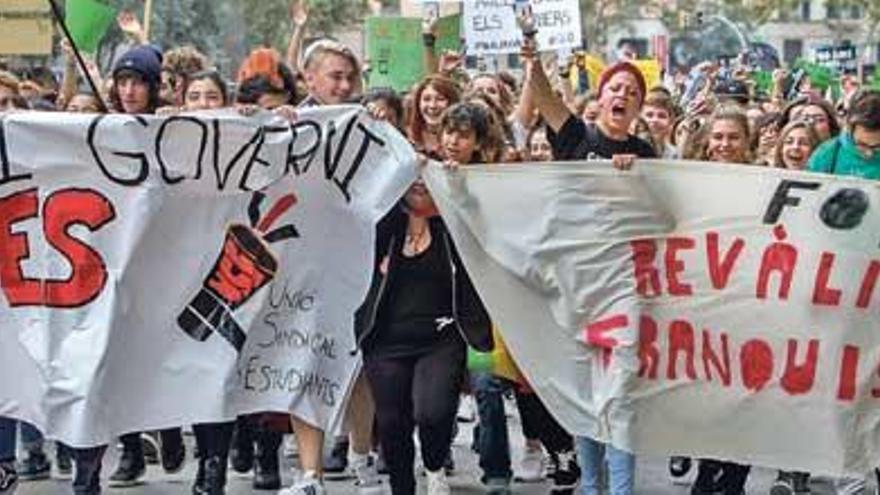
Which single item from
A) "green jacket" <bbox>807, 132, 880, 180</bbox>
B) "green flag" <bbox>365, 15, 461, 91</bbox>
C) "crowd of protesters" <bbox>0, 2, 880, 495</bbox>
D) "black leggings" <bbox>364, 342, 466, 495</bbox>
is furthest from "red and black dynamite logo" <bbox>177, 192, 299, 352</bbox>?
"green flag" <bbox>365, 15, 461, 91</bbox>

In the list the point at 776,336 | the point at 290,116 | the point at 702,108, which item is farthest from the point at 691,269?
the point at 702,108

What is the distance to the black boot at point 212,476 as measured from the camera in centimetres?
765

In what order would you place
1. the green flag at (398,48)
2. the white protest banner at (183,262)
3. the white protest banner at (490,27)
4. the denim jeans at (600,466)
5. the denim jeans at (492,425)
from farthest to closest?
the green flag at (398,48)
the white protest banner at (490,27)
the denim jeans at (492,425)
the white protest banner at (183,262)
the denim jeans at (600,466)

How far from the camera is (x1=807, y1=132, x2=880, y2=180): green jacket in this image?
24.1 feet

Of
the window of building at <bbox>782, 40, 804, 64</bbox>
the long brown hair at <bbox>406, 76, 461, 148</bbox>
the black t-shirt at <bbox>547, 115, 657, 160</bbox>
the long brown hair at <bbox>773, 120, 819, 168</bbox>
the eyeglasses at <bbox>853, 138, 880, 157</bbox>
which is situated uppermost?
the long brown hair at <bbox>406, 76, 461, 148</bbox>

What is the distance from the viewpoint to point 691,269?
6.93 metres

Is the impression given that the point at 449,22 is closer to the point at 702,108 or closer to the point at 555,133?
the point at 702,108

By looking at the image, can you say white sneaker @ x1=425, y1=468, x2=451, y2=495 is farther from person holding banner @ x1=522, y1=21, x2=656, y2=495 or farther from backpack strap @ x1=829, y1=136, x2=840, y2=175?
backpack strap @ x1=829, y1=136, x2=840, y2=175

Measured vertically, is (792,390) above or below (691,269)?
below

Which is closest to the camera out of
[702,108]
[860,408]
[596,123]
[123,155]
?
[860,408]

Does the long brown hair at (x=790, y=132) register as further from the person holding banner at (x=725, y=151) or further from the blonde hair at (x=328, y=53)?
the blonde hair at (x=328, y=53)

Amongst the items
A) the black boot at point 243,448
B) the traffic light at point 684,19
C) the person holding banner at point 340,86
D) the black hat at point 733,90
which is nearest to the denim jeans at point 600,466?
the person holding banner at point 340,86

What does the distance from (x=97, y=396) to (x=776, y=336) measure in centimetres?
249

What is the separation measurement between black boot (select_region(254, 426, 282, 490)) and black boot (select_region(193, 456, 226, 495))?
0.50 metres
